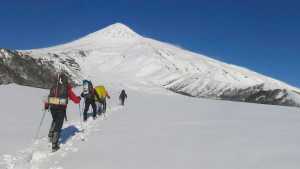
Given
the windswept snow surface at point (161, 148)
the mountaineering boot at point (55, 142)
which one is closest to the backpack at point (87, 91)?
the windswept snow surface at point (161, 148)

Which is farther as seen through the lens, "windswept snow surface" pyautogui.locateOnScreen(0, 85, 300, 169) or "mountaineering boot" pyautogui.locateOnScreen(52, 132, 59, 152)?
"mountaineering boot" pyautogui.locateOnScreen(52, 132, 59, 152)

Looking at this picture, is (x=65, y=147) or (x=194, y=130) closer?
(x=65, y=147)

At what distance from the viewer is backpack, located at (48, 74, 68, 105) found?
13.4 metres

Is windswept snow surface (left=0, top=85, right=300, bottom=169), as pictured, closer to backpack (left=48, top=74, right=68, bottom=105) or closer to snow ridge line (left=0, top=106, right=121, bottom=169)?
snow ridge line (left=0, top=106, right=121, bottom=169)

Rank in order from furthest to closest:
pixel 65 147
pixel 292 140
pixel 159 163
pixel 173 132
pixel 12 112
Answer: pixel 12 112
pixel 173 132
pixel 65 147
pixel 292 140
pixel 159 163

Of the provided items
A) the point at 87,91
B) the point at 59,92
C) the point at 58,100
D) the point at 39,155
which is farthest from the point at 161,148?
the point at 87,91

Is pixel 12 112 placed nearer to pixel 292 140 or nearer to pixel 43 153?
pixel 43 153

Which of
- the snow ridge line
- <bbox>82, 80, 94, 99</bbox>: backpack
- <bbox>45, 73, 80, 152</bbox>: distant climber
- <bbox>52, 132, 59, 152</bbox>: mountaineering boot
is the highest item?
<bbox>82, 80, 94, 99</bbox>: backpack

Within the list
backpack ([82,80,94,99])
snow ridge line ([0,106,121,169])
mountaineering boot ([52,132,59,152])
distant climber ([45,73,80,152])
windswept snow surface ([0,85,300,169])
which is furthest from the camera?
backpack ([82,80,94,99])

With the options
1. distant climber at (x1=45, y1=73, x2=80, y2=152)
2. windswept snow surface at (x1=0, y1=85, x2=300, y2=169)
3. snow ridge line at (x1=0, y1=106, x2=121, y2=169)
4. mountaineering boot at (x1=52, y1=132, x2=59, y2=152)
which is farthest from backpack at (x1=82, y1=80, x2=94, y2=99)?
mountaineering boot at (x1=52, y1=132, x2=59, y2=152)

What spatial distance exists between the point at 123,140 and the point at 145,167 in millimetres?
3713

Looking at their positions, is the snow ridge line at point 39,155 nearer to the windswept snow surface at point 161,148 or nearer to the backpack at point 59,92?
the windswept snow surface at point 161,148

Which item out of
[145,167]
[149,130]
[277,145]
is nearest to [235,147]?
[277,145]

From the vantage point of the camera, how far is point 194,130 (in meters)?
14.9
